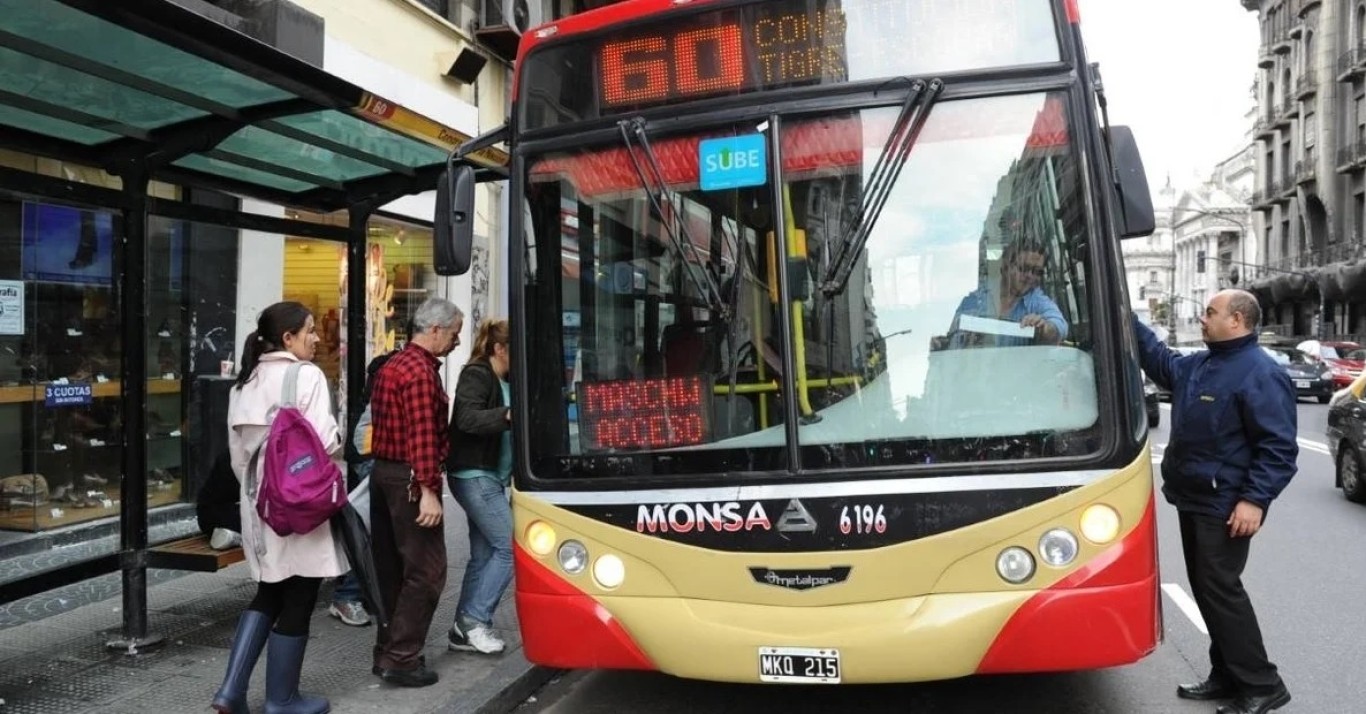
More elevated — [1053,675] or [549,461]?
[549,461]

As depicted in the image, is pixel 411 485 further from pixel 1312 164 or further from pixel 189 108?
pixel 1312 164

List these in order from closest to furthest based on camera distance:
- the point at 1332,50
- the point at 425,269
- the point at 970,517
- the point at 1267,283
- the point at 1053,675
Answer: the point at 970,517 → the point at 1053,675 → the point at 425,269 → the point at 1332,50 → the point at 1267,283

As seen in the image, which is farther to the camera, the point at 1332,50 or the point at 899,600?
the point at 1332,50

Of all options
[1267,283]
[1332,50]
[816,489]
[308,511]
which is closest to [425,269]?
[308,511]

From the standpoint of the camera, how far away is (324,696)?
4.61 meters

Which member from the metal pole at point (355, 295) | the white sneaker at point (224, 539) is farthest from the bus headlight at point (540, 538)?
the metal pole at point (355, 295)

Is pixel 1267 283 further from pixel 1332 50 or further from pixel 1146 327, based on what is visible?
pixel 1146 327

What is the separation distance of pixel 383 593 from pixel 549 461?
1.36 meters

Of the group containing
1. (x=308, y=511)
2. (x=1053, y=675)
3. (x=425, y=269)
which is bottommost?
(x=1053, y=675)

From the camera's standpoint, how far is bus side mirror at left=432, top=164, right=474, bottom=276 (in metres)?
4.30

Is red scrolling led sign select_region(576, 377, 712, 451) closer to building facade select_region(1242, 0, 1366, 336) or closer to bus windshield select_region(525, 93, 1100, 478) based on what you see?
bus windshield select_region(525, 93, 1100, 478)

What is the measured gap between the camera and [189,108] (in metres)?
4.79

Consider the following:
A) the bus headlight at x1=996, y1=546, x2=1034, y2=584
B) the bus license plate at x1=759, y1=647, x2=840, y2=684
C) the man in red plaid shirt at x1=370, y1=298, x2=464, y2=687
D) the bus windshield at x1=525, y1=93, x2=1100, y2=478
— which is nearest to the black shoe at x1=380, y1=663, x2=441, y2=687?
the man in red plaid shirt at x1=370, y1=298, x2=464, y2=687

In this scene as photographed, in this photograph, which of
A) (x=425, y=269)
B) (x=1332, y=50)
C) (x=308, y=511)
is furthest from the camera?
(x=1332, y=50)
